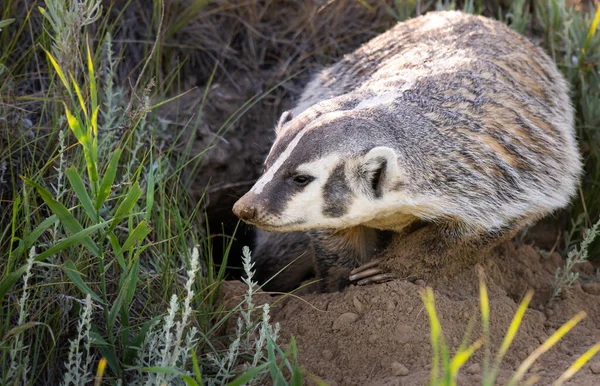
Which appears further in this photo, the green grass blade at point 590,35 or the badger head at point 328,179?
the green grass blade at point 590,35

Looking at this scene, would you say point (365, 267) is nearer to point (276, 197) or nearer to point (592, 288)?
point (276, 197)

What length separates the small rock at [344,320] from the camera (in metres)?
2.18

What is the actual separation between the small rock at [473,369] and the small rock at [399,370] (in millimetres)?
160

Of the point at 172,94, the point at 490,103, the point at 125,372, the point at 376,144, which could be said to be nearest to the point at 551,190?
the point at 490,103

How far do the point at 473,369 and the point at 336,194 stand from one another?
24.3 inches

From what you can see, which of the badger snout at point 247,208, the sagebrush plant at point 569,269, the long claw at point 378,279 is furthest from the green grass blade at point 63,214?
the sagebrush plant at point 569,269

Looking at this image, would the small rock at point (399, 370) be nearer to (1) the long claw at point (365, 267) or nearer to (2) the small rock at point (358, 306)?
(2) the small rock at point (358, 306)

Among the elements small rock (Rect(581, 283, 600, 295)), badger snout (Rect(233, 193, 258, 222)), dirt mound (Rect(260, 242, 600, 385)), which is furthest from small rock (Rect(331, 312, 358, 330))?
small rock (Rect(581, 283, 600, 295))

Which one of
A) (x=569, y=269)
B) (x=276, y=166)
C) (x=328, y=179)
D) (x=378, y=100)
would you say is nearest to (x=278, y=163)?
(x=276, y=166)

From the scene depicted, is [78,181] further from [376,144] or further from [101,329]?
[376,144]

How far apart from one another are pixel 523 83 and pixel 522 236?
0.61 m

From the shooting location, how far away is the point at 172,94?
3406 mm

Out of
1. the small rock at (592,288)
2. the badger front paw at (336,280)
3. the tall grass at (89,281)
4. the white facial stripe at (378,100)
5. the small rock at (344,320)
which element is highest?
the white facial stripe at (378,100)

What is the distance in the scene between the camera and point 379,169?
2.16 metres
